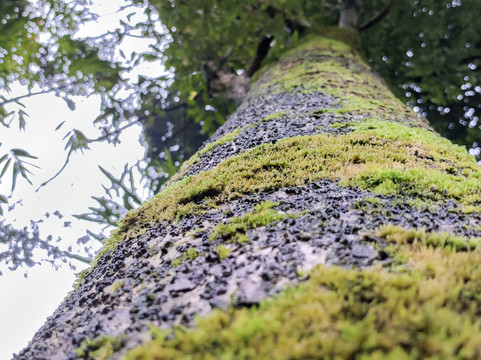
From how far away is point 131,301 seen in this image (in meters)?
1.06

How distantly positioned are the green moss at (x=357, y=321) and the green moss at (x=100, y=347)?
0.08 m

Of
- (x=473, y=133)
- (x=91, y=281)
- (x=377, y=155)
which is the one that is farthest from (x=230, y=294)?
(x=473, y=133)

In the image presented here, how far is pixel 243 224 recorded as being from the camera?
50.8 inches

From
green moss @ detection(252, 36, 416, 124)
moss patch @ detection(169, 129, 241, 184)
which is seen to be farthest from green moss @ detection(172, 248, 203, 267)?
green moss @ detection(252, 36, 416, 124)

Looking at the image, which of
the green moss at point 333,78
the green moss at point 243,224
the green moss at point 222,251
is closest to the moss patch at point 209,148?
the green moss at point 333,78

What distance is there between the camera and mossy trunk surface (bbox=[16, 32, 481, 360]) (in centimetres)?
72

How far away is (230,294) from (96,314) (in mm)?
475

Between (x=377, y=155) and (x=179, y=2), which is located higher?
(x=179, y=2)

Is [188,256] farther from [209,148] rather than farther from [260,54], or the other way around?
[260,54]

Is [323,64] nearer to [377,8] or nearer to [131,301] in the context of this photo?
[131,301]

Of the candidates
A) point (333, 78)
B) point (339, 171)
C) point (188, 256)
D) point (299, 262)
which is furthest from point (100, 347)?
point (333, 78)

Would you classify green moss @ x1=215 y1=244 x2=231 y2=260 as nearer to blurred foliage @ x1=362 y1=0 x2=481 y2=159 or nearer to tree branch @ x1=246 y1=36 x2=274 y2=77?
tree branch @ x1=246 y1=36 x2=274 y2=77

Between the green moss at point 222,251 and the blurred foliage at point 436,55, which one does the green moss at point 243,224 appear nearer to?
the green moss at point 222,251

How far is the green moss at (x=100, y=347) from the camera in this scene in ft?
2.80
